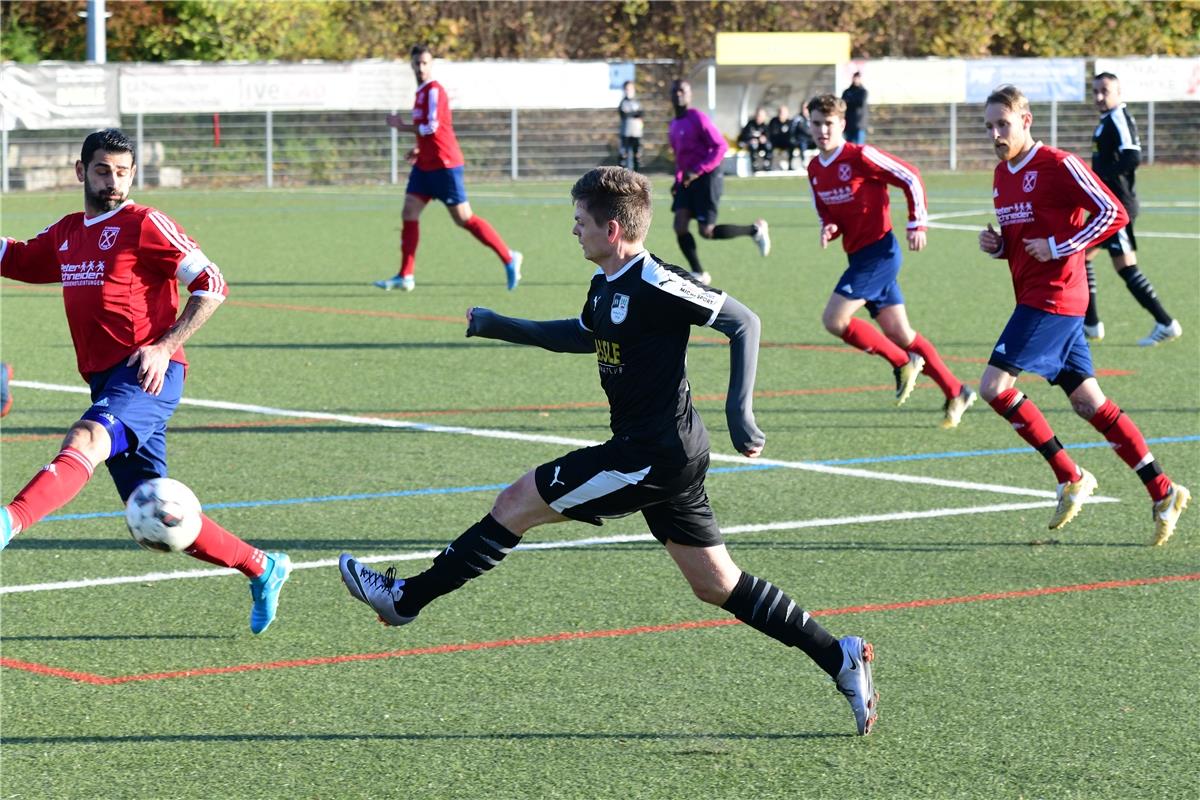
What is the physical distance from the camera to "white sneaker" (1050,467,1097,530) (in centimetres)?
835

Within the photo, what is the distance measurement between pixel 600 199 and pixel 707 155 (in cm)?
1341

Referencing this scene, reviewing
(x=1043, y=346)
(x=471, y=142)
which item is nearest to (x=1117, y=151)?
(x=1043, y=346)

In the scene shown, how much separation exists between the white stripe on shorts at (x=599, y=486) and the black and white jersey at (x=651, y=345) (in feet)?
0.34

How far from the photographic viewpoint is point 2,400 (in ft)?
24.5

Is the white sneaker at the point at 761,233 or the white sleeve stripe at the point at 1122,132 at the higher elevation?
the white sleeve stripe at the point at 1122,132

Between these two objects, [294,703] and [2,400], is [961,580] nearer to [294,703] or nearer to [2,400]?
[294,703]

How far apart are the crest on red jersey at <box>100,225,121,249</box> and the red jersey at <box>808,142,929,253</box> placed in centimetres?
588

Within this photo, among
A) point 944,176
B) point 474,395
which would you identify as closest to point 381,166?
point 944,176

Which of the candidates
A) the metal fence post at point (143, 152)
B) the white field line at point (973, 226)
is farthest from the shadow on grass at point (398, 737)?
the metal fence post at point (143, 152)

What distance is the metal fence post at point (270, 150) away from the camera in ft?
129

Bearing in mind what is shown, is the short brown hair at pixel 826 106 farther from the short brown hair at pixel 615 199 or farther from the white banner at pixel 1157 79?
the white banner at pixel 1157 79

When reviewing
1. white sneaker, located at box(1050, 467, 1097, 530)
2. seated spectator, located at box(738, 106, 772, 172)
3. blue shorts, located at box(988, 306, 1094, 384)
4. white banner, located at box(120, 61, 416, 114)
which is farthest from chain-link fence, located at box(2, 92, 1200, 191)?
white sneaker, located at box(1050, 467, 1097, 530)

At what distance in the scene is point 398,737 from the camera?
5.59 metres

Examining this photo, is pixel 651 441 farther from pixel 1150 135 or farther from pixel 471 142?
pixel 1150 135
